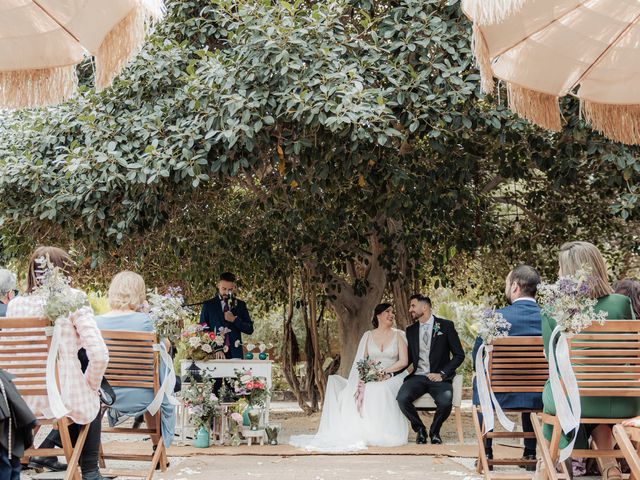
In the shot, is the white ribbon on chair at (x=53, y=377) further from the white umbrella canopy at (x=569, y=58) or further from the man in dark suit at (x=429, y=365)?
the man in dark suit at (x=429, y=365)

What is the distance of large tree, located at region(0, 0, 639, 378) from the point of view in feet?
24.7

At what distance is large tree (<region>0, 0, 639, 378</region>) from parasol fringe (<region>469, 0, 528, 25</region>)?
2.31 metres

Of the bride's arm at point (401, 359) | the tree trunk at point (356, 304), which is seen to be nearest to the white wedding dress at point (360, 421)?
the bride's arm at point (401, 359)

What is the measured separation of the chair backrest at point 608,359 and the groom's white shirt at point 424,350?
173 inches

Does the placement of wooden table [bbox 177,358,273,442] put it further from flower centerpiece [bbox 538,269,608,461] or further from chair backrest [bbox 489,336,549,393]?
flower centerpiece [bbox 538,269,608,461]

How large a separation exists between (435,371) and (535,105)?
389 cm

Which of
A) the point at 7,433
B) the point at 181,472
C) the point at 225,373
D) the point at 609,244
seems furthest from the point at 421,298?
the point at 7,433

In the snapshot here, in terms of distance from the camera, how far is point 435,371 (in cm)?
891

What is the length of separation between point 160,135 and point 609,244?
745 centimetres

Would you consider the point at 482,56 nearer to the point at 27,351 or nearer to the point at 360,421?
the point at 27,351

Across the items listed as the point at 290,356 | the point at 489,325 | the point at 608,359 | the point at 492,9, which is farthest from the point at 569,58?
the point at 290,356

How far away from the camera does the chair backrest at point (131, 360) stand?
594 cm

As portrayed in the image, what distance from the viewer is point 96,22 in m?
4.82

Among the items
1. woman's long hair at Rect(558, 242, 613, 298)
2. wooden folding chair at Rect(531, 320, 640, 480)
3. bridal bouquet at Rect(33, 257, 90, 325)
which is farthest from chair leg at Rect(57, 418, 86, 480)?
woman's long hair at Rect(558, 242, 613, 298)
